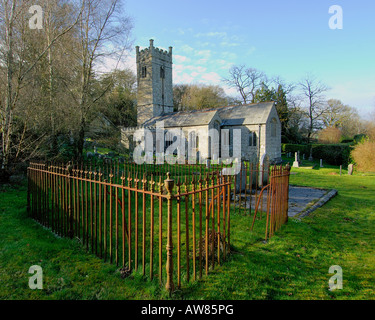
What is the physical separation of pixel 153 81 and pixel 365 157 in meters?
26.5

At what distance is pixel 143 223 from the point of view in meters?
3.31

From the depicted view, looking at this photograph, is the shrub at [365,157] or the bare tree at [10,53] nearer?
the bare tree at [10,53]

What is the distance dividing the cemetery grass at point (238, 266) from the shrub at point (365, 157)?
15456 mm

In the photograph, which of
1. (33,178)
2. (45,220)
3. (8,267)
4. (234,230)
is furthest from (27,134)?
(234,230)

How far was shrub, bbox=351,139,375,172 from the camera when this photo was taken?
18.2 m

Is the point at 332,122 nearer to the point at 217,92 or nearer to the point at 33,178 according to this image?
the point at 217,92

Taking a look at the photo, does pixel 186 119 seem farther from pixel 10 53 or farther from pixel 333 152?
pixel 10 53

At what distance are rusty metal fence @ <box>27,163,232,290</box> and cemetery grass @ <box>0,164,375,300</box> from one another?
0.22m

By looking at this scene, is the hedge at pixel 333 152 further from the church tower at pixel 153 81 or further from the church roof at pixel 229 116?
the church tower at pixel 153 81

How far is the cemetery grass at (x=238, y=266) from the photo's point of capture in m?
3.13

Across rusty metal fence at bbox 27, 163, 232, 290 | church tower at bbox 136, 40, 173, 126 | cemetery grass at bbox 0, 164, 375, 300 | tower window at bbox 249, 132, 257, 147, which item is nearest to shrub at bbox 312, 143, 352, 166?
tower window at bbox 249, 132, 257, 147

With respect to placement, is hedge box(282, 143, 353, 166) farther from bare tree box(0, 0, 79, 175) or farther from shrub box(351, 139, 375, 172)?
bare tree box(0, 0, 79, 175)

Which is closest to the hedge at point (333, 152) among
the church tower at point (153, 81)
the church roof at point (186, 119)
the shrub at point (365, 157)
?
the shrub at point (365, 157)

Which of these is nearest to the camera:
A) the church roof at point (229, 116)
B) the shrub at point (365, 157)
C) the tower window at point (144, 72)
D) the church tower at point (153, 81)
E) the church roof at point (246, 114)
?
the shrub at point (365, 157)
